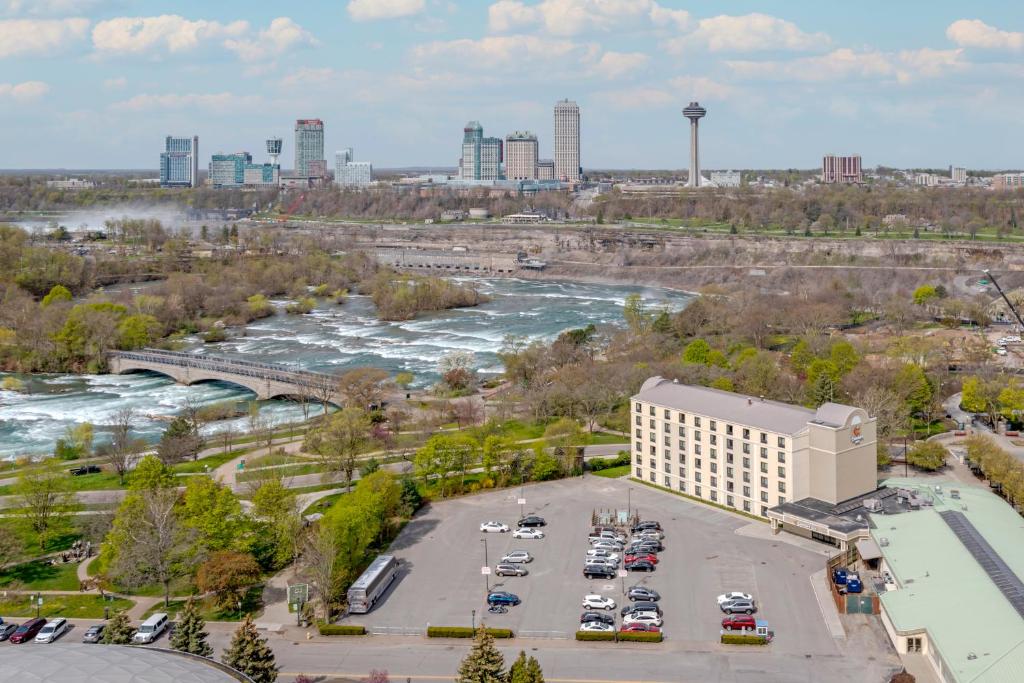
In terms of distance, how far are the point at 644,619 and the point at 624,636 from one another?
61 cm

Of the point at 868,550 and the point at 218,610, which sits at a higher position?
the point at 868,550

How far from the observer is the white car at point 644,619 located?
18.1 metres

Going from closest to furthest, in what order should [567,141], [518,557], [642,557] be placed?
[642,557] → [518,557] → [567,141]

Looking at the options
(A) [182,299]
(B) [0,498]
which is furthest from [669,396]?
(A) [182,299]

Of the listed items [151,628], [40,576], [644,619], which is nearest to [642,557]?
[644,619]

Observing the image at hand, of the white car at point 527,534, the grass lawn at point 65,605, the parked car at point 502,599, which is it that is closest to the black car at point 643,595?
the parked car at point 502,599

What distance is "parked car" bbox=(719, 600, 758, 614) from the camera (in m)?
18.5

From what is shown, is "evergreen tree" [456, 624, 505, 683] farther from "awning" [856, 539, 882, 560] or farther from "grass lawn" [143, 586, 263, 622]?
"awning" [856, 539, 882, 560]

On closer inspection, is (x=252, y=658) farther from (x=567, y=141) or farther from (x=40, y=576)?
(x=567, y=141)

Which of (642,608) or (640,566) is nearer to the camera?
(642,608)

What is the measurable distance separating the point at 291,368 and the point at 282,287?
32463mm

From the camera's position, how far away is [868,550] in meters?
20.8

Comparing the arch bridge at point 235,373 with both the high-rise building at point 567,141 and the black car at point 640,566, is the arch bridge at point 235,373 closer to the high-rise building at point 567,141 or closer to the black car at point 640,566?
the black car at point 640,566

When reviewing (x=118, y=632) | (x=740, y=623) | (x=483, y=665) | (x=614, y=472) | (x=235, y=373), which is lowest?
(x=740, y=623)
